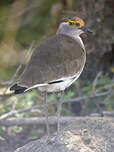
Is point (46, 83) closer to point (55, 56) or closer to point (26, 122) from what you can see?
point (55, 56)

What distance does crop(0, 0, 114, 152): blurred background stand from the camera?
3.85 m

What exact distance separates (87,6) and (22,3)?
174 centimetres

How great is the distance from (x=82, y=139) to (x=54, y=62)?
73 centimetres

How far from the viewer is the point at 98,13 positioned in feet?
15.8

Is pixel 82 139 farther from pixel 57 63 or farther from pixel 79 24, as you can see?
pixel 79 24

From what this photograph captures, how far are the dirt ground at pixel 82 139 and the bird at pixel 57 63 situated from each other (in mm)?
461

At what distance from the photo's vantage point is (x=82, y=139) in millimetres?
2662

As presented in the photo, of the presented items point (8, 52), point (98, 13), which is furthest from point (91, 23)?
point (8, 52)

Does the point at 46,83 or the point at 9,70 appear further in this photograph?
the point at 9,70

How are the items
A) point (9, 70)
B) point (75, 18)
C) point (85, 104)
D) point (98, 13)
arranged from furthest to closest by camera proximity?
1. point (9, 70)
2. point (98, 13)
3. point (85, 104)
4. point (75, 18)

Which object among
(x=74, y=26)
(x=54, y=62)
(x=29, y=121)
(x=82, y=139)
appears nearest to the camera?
(x=54, y=62)

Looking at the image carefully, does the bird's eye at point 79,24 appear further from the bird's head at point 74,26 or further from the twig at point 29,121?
the twig at point 29,121

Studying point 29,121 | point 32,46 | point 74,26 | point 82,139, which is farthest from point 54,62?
point 32,46

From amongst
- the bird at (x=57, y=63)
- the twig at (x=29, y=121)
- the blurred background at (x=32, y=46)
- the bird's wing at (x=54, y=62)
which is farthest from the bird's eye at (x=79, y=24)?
the twig at (x=29, y=121)
